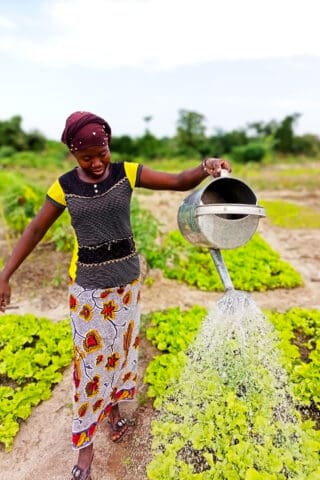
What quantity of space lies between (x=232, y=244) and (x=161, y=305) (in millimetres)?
2327

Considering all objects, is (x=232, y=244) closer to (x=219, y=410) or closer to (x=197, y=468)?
(x=219, y=410)

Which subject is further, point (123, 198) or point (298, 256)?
point (298, 256)

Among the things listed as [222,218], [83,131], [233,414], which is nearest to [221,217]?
[222,218]

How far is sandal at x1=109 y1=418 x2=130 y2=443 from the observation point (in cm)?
256

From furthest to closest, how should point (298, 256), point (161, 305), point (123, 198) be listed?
point (298, 256)
point (161, 305)
point (123, 198)

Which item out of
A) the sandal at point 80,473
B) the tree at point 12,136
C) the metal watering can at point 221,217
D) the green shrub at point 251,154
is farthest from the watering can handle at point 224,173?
the tree at point 12,136

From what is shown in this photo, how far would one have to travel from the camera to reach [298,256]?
19.3 feet

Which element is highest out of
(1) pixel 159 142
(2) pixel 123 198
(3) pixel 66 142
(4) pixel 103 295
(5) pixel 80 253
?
(3) pixel 66 142

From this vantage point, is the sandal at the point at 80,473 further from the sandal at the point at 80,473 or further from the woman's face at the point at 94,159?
the woman's face at the point at 94,159

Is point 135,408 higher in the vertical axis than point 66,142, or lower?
lower

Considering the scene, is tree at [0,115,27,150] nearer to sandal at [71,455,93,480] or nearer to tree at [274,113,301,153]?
tree at [274,113,301,153]

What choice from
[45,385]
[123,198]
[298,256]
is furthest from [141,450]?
[298,256]

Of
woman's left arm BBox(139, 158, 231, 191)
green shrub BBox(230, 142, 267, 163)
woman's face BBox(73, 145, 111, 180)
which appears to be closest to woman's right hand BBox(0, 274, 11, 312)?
woman's face BBox(73, 145, 111, 180)

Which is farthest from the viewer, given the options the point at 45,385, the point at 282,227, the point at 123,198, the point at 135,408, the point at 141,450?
the point at 282,227
